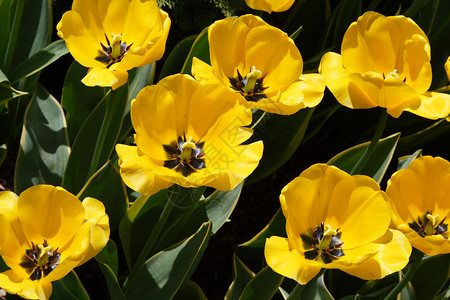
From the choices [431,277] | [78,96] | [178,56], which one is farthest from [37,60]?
[431,277]

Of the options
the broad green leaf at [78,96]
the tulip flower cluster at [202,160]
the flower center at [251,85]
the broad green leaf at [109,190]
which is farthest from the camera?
the broad green leaf at [78,96]

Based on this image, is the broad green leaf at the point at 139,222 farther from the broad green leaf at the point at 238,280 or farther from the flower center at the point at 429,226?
the flower center at the point at 429,226

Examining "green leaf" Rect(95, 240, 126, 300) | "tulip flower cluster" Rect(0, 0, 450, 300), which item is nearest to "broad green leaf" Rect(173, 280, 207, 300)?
"tulip flower cluster" Rect(0, 0, 450, 300)

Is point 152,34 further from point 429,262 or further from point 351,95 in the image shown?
point 429,262

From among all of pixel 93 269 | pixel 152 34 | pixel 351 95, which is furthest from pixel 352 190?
pixel 93 269

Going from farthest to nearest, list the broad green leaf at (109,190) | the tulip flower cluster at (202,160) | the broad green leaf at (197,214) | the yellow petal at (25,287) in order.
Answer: the broad green leaf at (197,214), the broad green leaf at (109,190), the tulip flower cluster at (202,160), the yellow petal at (25,287)

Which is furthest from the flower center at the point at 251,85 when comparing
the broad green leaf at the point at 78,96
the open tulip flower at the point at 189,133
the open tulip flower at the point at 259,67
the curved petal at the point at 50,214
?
the broad green leaf at the point at 78,96

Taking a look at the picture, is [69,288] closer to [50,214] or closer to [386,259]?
[50,214]
